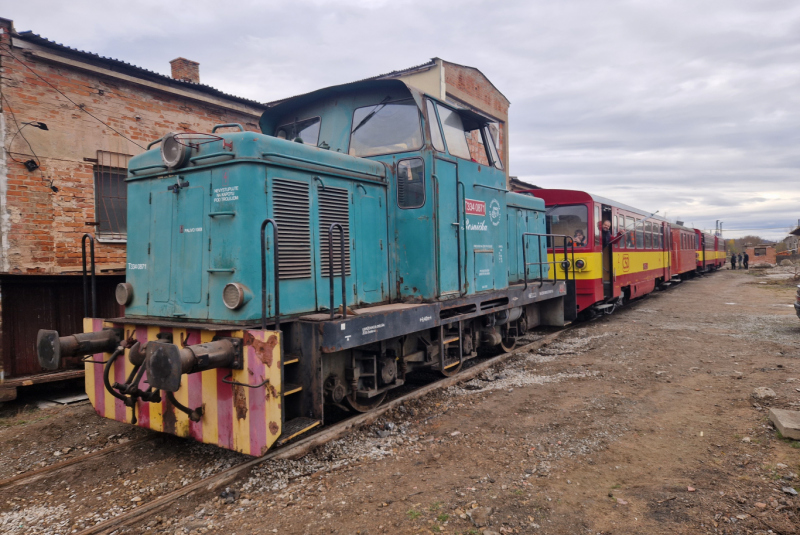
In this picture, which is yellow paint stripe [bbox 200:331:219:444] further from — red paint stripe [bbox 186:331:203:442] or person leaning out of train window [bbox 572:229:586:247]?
person leaning out of train window [bbox 572:229:586:247]

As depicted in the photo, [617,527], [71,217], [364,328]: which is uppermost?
[71,217]

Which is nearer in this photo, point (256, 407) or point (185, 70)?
point (256, 407)

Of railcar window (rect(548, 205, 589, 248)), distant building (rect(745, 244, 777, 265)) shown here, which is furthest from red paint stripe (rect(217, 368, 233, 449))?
distant building (rect(745, 244, 777, 265))

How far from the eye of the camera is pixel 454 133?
5.80 meters

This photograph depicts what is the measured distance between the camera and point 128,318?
14.5 ft

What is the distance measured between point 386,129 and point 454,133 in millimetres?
901

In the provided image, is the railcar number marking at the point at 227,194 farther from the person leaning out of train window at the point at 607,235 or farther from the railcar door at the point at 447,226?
the person leaning out of train window at the point at 607,235

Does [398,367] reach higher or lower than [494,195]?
lower

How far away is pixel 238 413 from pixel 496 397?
117 inches

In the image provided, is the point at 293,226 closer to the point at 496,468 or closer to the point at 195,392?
the point at 195,392

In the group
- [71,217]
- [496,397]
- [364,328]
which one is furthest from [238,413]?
[71,217]

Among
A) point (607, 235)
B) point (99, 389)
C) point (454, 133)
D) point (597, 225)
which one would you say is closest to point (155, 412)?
point (99, 389)

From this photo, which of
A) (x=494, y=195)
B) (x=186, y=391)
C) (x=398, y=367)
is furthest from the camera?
(x=494, y=195)

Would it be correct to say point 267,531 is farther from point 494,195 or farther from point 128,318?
point 494,195
